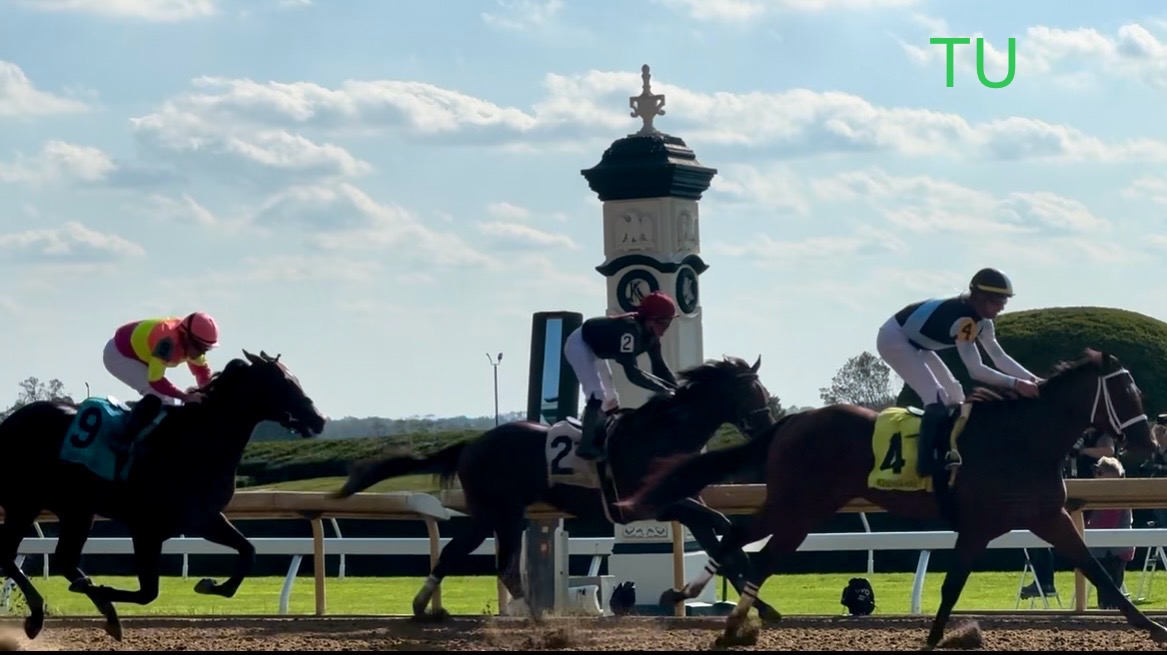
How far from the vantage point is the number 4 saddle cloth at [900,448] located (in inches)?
272

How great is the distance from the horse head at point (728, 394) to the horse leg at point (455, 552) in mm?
1092

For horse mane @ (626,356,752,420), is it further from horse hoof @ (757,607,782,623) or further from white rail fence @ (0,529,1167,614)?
white rail fence @ (0,529,1167,614)

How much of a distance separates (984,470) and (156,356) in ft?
11.6

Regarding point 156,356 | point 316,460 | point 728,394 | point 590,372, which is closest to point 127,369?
point 156,356

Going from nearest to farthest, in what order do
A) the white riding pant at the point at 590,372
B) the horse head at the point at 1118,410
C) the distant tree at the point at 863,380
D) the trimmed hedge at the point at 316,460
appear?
the horse head at the point at 1118,410, the white riding pant at the point at 590,372, the trimmed hedge at the point at 316,460, the distant tree at the point at 863,380

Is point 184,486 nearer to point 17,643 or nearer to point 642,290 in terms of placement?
point 17,643

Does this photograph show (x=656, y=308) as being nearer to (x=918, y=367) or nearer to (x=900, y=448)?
(x=918, y=367)

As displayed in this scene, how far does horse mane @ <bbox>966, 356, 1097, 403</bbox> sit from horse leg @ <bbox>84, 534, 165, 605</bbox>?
3410 mm

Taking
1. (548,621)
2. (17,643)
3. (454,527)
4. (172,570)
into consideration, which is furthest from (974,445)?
(172,570)

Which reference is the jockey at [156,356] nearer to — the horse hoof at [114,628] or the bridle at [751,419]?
the horse hoof at [114,628]

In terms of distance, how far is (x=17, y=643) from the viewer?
726 centimetres

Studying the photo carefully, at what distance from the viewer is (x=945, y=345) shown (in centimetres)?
706

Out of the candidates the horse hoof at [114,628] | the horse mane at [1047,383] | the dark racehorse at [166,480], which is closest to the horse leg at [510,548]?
the dark racehorse at [166,480]

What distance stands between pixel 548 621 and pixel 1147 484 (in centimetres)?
271
